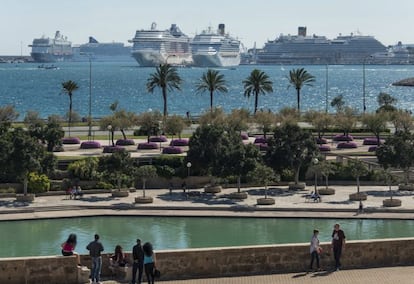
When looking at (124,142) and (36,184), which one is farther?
(124,142)

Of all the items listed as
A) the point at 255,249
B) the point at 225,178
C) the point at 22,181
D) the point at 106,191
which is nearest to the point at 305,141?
the point at 225,178

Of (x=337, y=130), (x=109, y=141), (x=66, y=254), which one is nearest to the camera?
(x=66, y=254)

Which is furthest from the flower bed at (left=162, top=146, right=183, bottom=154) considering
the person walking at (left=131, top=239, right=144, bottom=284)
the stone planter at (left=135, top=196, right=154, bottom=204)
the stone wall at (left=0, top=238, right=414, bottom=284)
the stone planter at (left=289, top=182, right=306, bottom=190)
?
the person walking at (left=131, top=239, right=144, bottom=284)

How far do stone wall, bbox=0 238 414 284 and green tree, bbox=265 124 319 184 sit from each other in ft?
84.9

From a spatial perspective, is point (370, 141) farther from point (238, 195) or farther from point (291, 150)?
point (238, 195)

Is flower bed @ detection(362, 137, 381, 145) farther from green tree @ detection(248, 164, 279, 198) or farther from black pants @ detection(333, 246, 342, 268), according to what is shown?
black pants @ detection(333, 246, 342, 268)

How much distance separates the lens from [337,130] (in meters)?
78.8

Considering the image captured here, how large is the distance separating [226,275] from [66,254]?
15.1ft

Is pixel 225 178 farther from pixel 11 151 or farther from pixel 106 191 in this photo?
pixel 11 151

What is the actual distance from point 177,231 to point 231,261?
1637cm

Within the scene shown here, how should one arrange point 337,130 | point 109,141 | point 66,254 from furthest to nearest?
point 337,130 → point 109,141 → point 66,254

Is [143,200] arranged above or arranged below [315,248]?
below

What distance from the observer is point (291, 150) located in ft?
172

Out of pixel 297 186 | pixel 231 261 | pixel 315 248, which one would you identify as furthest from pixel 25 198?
pixel 315 248
